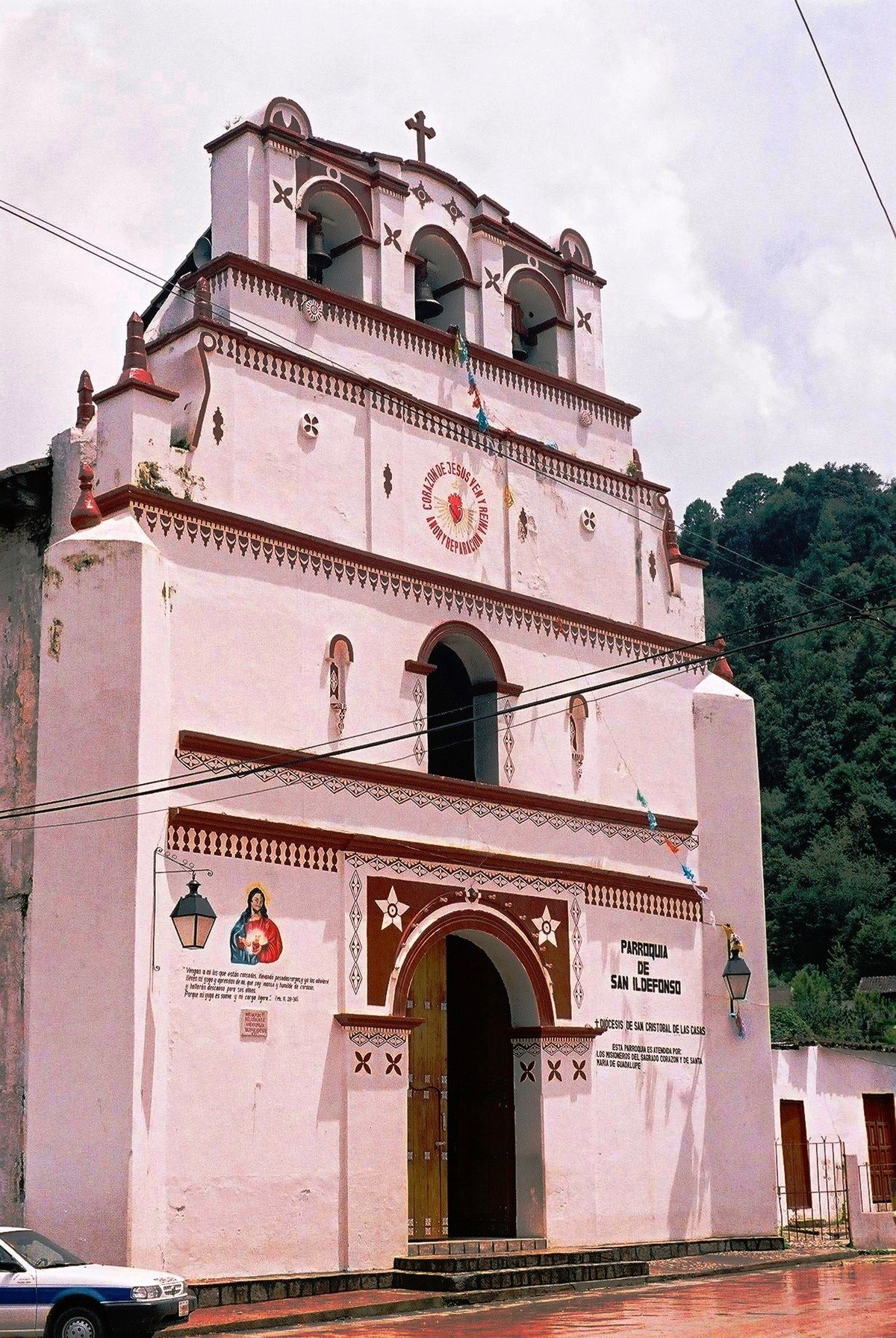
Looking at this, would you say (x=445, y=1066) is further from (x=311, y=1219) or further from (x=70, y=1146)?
(x=70, y=1146)

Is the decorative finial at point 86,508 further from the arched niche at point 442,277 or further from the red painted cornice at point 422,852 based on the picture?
the arched niche at point 442,277

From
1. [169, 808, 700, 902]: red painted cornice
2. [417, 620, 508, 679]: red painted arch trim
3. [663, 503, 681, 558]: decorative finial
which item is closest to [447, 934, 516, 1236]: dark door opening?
[169, 808, 700, 902]: red painted cornice

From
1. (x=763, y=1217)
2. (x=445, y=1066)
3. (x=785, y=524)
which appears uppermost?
(x=785, y=524)

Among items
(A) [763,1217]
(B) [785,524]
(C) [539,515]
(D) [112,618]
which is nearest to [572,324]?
(C) [539,515]

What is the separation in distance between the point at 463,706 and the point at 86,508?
5.84 m

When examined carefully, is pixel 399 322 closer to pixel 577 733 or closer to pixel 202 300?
pixel 202 300

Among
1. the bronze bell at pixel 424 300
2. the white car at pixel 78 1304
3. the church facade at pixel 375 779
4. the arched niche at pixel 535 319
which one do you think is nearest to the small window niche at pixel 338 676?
the church facade at pixel 375 779

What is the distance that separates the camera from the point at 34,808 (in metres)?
16.8

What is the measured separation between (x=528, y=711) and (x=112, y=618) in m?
6.23

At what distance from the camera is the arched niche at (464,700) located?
20.6 m

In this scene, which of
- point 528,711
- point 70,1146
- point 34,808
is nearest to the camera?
point 70,1146

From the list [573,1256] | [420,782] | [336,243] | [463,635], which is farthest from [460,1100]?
[336,243]

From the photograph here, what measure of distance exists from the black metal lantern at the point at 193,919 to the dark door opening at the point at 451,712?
5.31 m

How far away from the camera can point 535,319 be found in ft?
77.2
